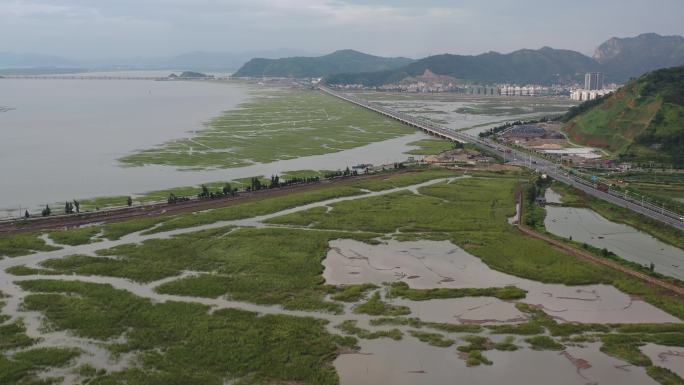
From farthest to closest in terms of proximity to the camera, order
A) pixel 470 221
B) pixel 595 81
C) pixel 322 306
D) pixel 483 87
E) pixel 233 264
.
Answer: pixel 483 87 → pixel 595 81 → pixel 470 221 → pixel 233 264 → pixel 322 306

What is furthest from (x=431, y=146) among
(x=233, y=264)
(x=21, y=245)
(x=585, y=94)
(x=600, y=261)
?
(x=585, y=94)

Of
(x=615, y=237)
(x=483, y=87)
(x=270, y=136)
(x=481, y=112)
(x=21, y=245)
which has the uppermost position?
(x=483, y=87)

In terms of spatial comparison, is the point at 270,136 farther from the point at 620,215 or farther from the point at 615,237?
the point at 615,237

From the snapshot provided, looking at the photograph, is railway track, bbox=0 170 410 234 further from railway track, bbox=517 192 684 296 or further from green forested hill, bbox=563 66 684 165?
green forested hill, bbox=563 66 684 165

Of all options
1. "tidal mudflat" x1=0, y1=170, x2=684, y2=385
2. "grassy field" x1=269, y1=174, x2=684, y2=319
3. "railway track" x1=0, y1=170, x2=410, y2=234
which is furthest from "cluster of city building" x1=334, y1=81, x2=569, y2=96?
"tidal mudflat" x1=0, y1=170, x2=684, y2=385

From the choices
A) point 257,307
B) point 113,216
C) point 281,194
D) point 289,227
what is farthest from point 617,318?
point 113,216

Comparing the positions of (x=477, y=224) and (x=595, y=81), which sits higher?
(x=595, y=81)

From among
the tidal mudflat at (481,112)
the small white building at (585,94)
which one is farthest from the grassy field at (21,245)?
the small white building at (585,94)
